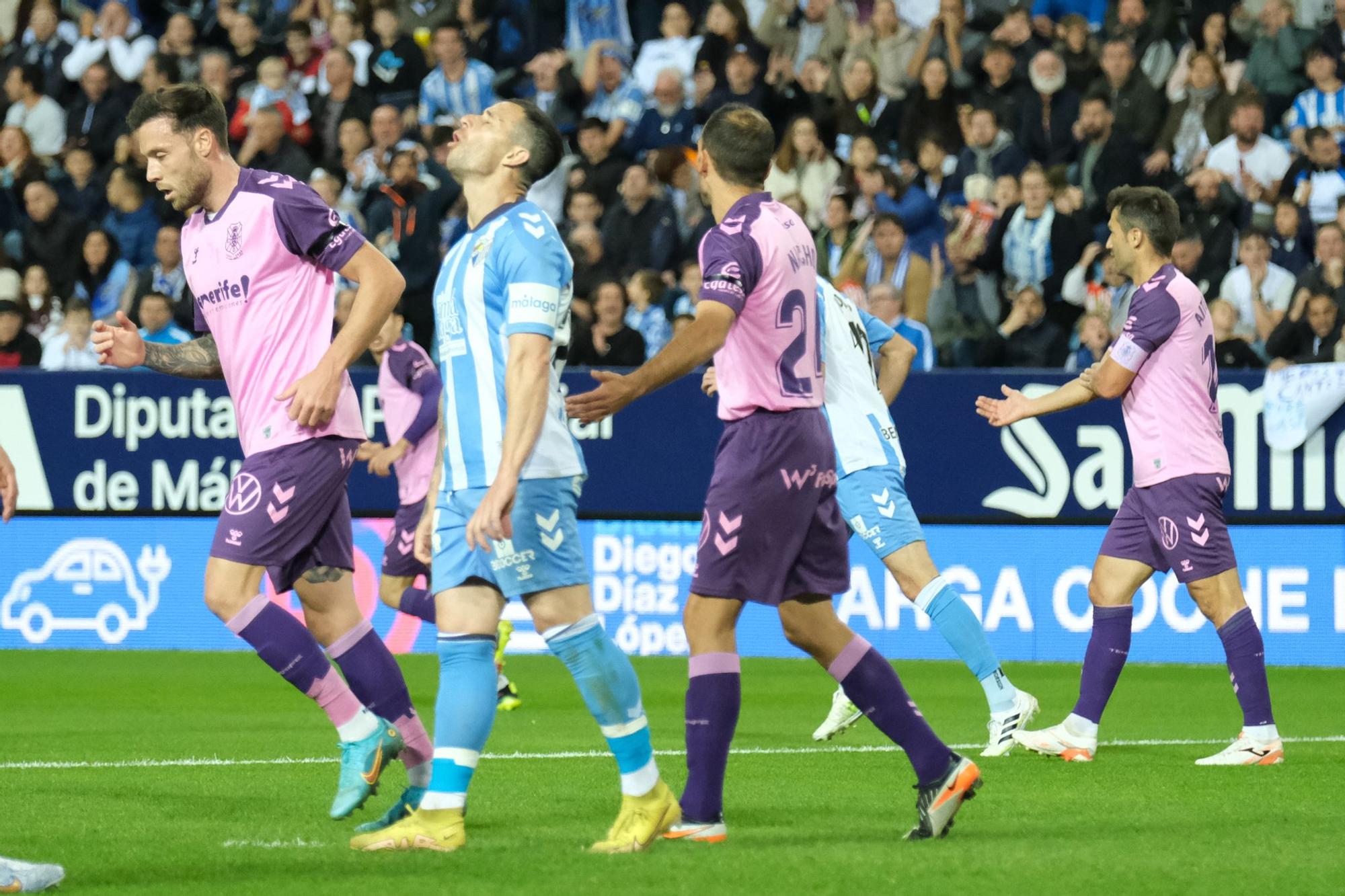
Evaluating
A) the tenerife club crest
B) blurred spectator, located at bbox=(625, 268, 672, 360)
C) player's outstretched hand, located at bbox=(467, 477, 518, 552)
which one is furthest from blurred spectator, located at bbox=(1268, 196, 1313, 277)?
player's outstretched hand, located at bbox=(467, 477, 518, 552)

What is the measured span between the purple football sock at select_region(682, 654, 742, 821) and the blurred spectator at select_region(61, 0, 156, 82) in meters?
16.0

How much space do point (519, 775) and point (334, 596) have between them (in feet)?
5.02

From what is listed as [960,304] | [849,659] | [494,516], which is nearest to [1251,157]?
[960,304]

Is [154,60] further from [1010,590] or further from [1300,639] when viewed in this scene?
[1300,639]

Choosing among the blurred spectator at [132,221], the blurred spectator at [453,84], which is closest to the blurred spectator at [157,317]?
the blurred spectator at [132,221]

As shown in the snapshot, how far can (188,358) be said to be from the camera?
7.24 metres

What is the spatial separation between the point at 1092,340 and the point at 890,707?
28.7ft

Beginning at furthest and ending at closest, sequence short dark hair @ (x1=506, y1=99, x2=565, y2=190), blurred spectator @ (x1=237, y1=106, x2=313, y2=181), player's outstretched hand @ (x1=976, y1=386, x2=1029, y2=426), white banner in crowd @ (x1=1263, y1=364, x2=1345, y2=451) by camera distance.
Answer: blurred spectator @ (x1=237, y1=106, x2=313, y2=181) → white banner in crowd @ (x1=1263, y1=364, x2=1345, y2=451) → player's outstretched hand @ (x1=976, y1=386, x2=1029, y2=426) → short dark hair @ (x1=506, y1=99, x2=565, y2=190)

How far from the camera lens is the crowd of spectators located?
15.7 m

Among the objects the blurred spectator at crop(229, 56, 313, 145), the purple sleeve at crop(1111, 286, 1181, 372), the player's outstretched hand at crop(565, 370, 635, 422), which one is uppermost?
the player's outstretched hand at crop(565, 370, 635, 422)

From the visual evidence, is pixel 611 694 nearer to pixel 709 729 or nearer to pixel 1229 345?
pixel 709 729

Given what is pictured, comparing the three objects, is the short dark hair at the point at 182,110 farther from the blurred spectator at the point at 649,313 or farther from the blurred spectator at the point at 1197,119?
the blurred spectator at the point at 1197,119

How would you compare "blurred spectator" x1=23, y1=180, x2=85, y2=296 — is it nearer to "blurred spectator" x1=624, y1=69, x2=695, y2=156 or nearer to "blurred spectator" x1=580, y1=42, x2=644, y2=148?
"blurred spectator" x1=580, y1=42, x2=644, y2=148

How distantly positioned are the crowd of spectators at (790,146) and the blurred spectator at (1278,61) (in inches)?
0.9
